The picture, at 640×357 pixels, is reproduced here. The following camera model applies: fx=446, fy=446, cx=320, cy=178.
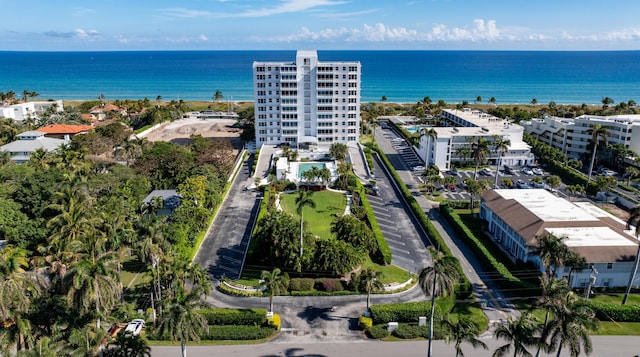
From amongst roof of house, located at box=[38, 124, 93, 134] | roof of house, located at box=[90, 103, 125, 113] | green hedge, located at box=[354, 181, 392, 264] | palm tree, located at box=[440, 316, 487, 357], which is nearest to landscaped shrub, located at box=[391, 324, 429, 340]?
palm tree, located at box=[440, 316, 487, 357]

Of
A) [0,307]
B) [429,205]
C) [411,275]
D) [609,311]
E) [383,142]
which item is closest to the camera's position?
[0,307]

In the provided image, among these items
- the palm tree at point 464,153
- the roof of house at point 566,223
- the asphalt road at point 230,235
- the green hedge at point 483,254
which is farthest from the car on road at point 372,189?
the palm tree at point 464,153

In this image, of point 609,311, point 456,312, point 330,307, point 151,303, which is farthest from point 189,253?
point 609,311

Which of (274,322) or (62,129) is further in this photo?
(62,129)

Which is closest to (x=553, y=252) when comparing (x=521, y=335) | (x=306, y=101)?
(x=521, y=335)

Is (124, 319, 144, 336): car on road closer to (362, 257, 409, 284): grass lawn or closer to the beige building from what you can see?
(362, 257, 409, 284): grass lawn

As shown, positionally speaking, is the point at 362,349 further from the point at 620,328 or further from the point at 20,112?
the point at 20,112

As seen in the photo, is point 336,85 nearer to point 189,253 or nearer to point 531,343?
point 189,253
